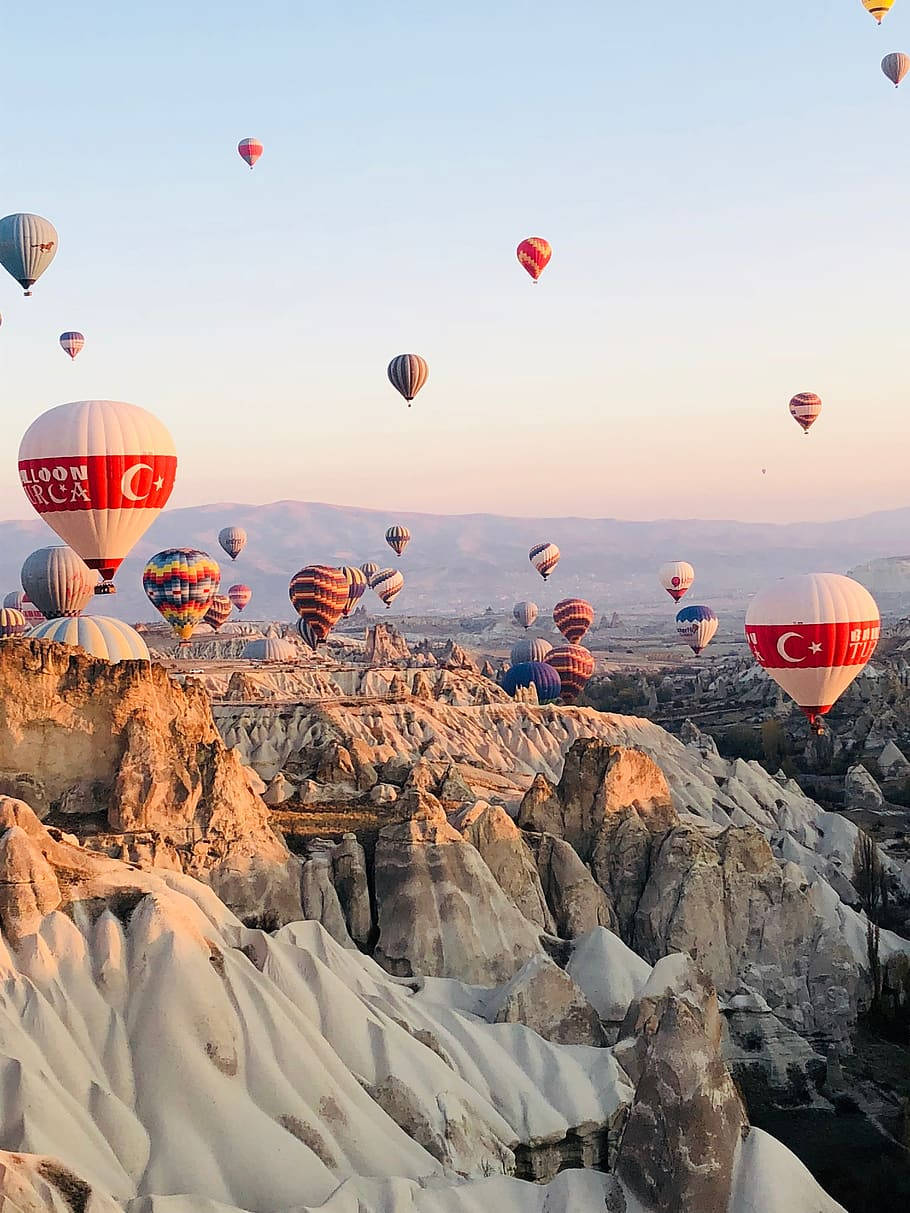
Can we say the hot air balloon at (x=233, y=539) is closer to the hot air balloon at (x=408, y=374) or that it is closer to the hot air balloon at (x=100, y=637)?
the hot air balloon at (x=408, y=374)

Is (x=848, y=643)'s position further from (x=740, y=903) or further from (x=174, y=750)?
(x=174, y=750)

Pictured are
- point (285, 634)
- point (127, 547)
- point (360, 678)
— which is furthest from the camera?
point (285, 634)

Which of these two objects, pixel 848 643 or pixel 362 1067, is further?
pixel 848 643

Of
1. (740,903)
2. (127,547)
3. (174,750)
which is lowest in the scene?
(740,903)

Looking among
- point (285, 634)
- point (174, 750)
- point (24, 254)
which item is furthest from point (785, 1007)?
point (285, 634)

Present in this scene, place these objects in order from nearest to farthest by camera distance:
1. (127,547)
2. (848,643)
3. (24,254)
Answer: (127,547) → (848,643) → (24,254)

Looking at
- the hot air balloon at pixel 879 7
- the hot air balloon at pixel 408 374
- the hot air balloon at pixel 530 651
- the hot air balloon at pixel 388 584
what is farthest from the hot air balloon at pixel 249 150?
the hot air balloon at pixel 388 584

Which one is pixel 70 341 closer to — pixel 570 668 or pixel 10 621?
pixel 10 621

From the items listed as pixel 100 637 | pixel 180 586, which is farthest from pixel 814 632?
pixel 180 586
